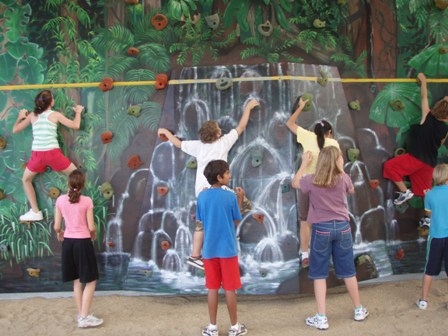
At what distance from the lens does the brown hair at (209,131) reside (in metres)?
5.46

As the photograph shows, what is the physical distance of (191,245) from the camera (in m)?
5.84

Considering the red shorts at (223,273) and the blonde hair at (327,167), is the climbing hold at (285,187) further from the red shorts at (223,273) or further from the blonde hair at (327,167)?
the red shorts at (223,273)

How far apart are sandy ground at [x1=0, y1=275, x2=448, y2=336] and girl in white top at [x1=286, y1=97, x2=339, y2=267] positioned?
62cm

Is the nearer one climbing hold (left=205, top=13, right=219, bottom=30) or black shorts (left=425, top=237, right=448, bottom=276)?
black shorts (left=425, top=237, right=448, bottom=276)

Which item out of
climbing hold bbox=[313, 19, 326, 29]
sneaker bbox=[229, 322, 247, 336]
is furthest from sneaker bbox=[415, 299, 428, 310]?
climbing hold bbox=[313, 19, 326, 29]

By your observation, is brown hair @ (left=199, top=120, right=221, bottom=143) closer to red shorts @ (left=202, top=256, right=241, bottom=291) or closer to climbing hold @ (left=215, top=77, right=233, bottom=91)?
climbing hold @ (left=215, top=77, right=233, bottom=91)

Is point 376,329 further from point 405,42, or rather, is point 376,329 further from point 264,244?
point 405,42

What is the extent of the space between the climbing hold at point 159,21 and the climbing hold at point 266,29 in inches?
41.5

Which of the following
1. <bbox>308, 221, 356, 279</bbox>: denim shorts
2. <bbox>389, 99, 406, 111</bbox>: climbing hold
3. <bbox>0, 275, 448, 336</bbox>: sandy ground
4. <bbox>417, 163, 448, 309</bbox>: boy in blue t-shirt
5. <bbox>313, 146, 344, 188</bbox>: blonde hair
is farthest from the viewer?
<bbox>389, 99, 406, 111</bbox>: climbing hold

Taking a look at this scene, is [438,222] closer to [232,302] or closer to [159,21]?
[232,302]

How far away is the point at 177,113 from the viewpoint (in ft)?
19.3

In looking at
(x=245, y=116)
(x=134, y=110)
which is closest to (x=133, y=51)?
(x=134, y=110)

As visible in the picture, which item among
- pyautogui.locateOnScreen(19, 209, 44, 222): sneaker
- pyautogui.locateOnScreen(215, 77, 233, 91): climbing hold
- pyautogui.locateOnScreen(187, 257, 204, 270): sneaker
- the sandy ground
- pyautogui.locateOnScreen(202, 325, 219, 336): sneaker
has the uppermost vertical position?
pyautogui.locateOnScreen(215, 77, 233, 91): climbing hold

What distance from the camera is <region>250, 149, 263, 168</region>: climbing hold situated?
5.71m
